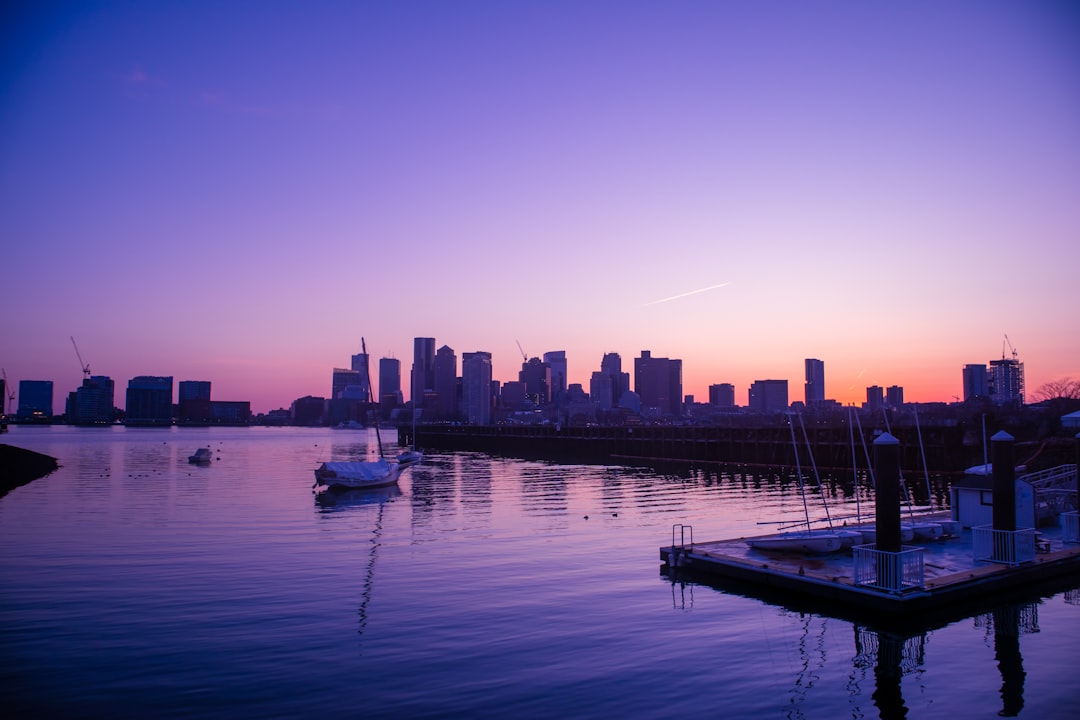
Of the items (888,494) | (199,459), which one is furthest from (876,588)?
(199,459)

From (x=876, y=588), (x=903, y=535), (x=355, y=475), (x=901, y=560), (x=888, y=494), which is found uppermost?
(x=888, y=494)

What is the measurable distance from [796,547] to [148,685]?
81.6 ft

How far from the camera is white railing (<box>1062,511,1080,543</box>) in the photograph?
33.0m

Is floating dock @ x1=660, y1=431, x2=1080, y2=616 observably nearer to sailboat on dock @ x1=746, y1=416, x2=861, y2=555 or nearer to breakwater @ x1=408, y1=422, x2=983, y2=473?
sailboat on dock @ x1=746, y1=416, x2=861, y2=555

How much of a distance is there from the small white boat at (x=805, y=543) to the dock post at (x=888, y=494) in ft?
23.9

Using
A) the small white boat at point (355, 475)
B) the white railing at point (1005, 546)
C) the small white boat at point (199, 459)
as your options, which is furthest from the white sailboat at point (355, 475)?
the white railing at point (1005, 546)

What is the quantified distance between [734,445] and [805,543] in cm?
8053

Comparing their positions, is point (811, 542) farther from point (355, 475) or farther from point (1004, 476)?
point (355, 475)

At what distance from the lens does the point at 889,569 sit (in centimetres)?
2375

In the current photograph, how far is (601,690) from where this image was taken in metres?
18.2

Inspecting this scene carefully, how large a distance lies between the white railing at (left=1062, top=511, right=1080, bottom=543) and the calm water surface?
6.21m

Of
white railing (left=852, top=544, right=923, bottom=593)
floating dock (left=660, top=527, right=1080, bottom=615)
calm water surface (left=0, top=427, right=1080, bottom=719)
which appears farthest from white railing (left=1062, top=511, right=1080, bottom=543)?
white railing (left=852, top=544, right=923, bottom=593)

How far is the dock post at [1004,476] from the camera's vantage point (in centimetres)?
2770

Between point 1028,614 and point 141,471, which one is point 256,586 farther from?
point 141,471
